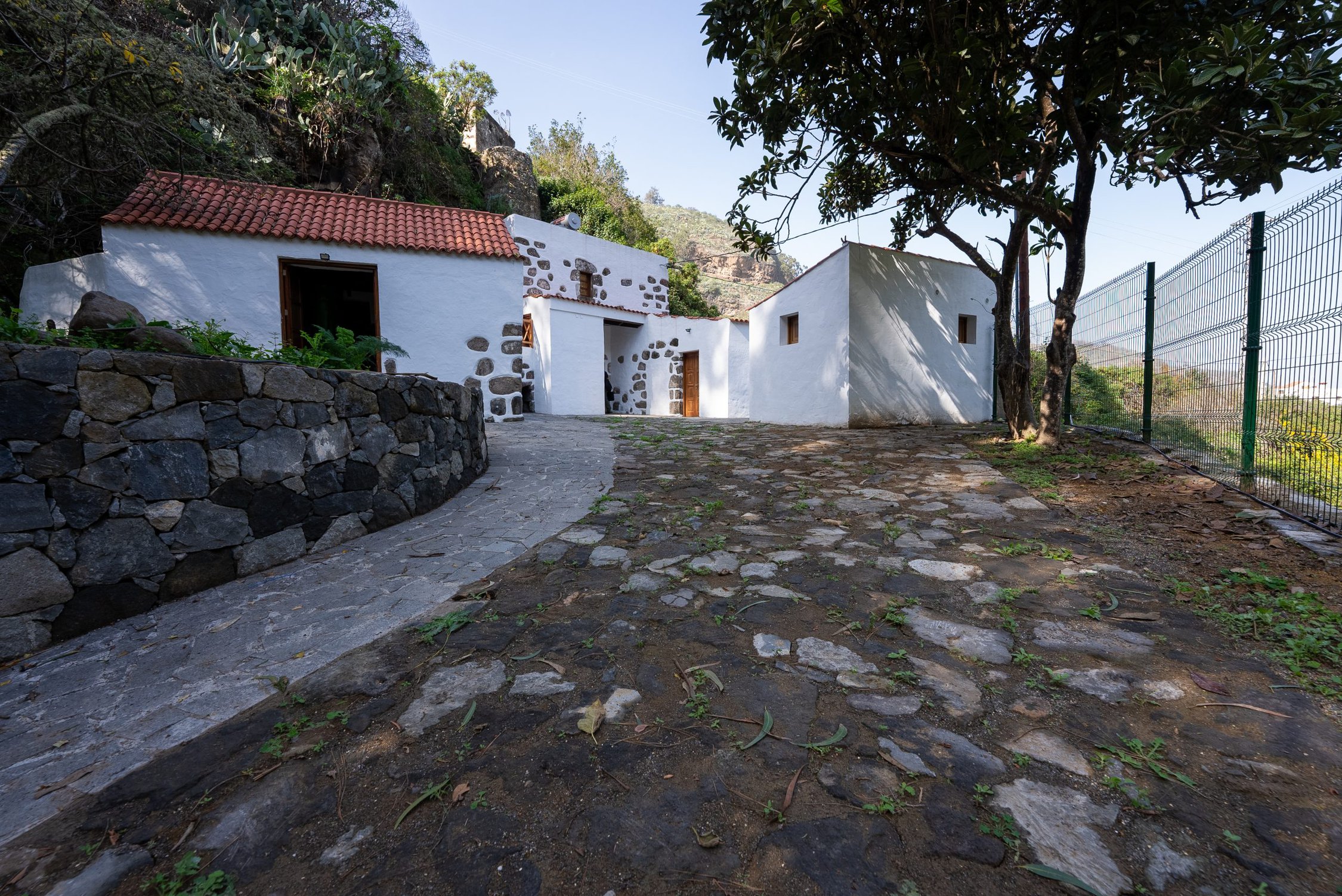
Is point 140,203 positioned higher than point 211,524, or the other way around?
point 140,203

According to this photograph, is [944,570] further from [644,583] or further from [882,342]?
[882,342]

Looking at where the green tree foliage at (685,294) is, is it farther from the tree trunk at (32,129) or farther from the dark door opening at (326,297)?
the tree trunk at (32,129)

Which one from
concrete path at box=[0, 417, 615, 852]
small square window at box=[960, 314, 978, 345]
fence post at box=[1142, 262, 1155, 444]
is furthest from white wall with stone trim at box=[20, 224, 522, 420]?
small square window at box=[960, 314, 978, 345]

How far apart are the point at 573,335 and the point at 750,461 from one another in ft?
25.0

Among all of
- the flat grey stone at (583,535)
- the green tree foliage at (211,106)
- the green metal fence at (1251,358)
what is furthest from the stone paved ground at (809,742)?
the green tree foliage at (211,106)

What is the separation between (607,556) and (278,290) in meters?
7.66

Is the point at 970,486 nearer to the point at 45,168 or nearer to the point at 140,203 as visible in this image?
the point at 140,203

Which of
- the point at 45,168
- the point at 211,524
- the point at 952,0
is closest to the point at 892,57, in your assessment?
the point at 952,0

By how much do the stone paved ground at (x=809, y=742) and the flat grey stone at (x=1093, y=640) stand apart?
0.02m

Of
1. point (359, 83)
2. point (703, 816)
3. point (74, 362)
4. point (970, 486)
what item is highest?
point (359, 83)

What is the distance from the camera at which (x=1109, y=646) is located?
222 cm

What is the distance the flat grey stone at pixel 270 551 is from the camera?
3170 millimetres

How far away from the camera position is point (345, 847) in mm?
1391

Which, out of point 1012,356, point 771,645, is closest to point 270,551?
point 771,645
